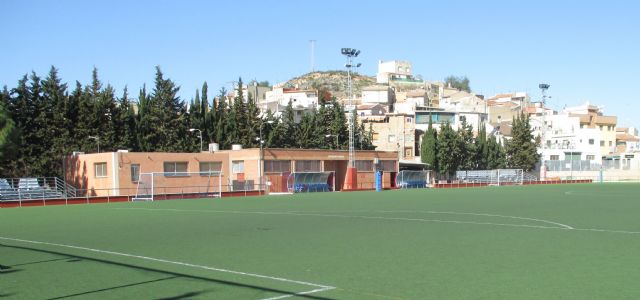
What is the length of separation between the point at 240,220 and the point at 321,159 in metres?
42.3

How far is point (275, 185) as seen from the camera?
58594 mm

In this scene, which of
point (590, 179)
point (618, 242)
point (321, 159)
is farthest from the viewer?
point (590, 179)

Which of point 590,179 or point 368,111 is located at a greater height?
point 368,111

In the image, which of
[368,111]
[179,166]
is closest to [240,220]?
[179,166]

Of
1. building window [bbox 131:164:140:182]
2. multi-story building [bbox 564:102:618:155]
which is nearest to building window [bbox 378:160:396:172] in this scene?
building window [bbox 131:164:140:182]

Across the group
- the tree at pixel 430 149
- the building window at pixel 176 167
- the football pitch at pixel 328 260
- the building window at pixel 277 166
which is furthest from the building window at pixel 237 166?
the football pitch at pixel 328 260

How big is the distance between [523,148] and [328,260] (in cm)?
9295

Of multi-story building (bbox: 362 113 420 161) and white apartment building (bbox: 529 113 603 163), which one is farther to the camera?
white apartment building (bbox: 529 113 603 163)

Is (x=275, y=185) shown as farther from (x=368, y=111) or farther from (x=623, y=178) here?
(x=368, y=111)

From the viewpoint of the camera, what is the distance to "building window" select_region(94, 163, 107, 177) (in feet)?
167

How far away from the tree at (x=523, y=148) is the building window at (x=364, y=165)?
38479 mm

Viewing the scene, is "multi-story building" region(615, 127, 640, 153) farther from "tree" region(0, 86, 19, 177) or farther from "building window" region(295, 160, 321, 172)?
"tree" region(0, 86, 19, 177)

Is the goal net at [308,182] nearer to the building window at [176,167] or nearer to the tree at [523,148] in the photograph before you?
the building window at [176,167]

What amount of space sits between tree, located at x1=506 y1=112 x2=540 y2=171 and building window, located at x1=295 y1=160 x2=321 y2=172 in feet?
152
